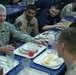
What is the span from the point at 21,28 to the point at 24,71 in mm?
1521

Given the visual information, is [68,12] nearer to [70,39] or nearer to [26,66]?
[26,66]

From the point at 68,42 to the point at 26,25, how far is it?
1.95m

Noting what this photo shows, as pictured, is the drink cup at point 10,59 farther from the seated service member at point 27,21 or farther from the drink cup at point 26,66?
the seated service member at point 27,21

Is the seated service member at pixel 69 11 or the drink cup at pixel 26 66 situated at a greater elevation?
the seated service member at pixel 69 11

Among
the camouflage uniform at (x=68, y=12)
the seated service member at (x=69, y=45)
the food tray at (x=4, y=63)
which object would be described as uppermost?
the seated service member at (x=69, y=45)

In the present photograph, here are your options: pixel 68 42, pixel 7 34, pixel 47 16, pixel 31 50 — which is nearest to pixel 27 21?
pixel 47 16

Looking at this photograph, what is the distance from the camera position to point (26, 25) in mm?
3453

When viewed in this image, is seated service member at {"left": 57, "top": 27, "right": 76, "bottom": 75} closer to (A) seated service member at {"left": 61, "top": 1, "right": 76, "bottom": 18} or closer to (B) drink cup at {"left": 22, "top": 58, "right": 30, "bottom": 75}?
(B) drink cup at {"left": 22, "top": 58, "right": 30, "bottom": 75}

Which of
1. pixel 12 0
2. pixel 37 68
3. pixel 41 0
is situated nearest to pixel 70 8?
pixel 41 0

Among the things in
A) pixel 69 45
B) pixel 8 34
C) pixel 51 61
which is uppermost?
pixel 69 45

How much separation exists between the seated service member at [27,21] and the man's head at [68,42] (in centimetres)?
179

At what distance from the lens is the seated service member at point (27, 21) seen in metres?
3.36

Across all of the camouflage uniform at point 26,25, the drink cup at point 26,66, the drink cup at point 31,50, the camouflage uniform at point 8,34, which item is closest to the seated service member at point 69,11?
the camouflage uniform at point 26,25

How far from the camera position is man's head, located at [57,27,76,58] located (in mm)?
1573
